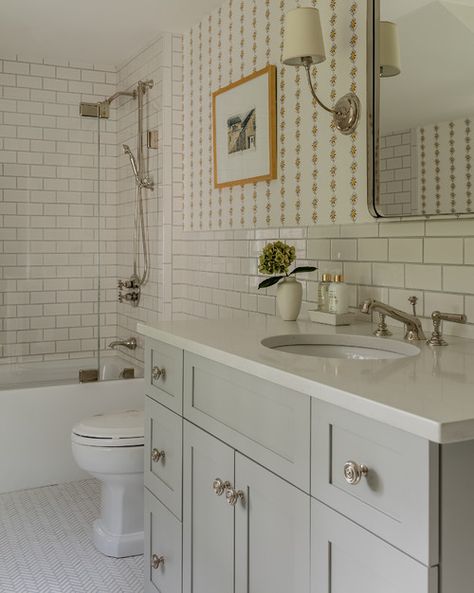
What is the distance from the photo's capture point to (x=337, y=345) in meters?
2.01

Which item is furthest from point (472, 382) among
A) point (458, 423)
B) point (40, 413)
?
point (40, 413)

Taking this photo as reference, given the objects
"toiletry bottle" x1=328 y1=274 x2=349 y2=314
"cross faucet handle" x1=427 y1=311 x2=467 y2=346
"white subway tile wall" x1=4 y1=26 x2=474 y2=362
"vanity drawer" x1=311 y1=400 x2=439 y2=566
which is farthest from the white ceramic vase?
"vanity drawer" x1=311 y1=400 x2=439 y2=566

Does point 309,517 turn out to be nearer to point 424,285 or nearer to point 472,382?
point 472,382

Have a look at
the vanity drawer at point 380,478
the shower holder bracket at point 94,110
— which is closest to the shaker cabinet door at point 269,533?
the vanity drawer at point 380,478

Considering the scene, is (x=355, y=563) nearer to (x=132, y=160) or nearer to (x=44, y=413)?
(x=44, y=413)

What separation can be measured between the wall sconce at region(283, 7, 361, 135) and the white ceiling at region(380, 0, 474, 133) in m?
0.17

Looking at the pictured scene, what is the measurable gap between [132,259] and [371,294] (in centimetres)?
206

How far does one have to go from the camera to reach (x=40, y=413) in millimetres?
3539

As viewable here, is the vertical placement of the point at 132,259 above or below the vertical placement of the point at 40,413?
above

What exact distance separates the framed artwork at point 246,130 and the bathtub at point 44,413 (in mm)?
1311

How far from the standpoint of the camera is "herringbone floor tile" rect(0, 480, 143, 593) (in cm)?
251

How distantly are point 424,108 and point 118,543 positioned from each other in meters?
2.02

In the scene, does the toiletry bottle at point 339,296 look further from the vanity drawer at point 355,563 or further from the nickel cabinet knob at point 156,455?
the vanity drawer at point 355,563

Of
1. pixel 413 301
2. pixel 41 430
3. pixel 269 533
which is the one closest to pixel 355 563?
pixel 269 533
